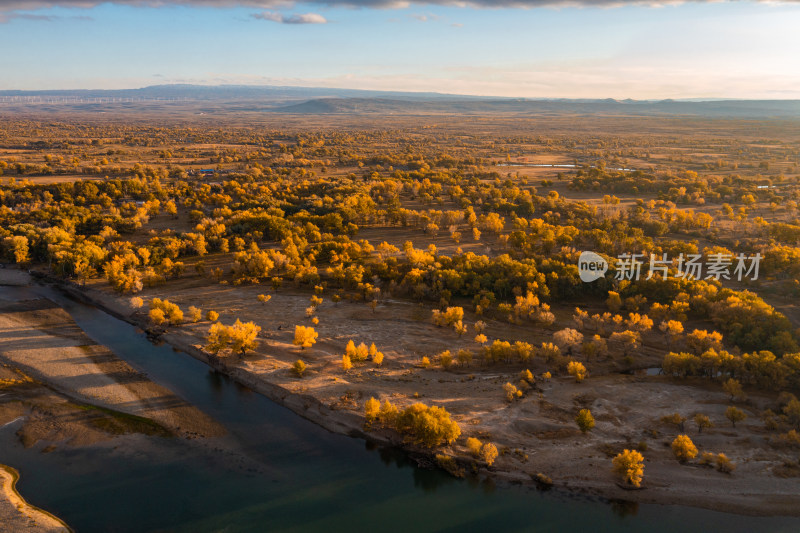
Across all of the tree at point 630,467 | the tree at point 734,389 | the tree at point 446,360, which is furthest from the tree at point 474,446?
the tree at point 734,389

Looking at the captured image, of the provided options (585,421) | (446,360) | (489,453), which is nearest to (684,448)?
(585,421)

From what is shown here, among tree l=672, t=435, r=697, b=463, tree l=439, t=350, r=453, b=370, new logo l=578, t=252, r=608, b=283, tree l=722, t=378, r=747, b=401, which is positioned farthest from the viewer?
new logo l=578, t=252, r=608, b=283

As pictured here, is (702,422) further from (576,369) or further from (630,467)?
(576,369)

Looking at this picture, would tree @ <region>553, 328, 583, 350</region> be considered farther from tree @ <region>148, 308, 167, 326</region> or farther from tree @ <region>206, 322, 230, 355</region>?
tree @ <region>148, 308, 167, 326</region>

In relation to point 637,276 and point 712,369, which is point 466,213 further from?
point 712,369

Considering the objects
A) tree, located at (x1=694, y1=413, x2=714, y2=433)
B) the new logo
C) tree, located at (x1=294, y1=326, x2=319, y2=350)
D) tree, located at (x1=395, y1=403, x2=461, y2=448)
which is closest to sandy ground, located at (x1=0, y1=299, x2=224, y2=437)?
tree, located at (x1=294, y1=326, x2=319, y2=350)

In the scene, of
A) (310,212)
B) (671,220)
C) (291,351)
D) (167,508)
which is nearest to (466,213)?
(310,212)
